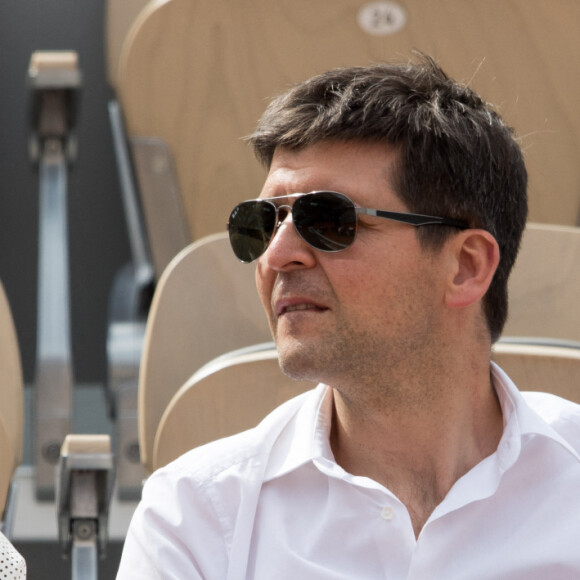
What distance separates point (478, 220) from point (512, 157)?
0.07m

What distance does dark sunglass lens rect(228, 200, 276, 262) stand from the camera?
0.88 metres

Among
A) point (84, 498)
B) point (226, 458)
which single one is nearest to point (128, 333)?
point (84, 498)

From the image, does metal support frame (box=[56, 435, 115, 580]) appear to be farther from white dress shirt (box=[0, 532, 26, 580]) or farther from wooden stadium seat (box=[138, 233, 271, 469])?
white dress shirt (box=[0, 532, 26, 580])

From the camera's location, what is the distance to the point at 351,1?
1587mm

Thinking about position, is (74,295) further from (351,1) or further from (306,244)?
(306,244)

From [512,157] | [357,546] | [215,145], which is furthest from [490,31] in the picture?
[357,546]

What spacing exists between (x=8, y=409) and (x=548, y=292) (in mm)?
566

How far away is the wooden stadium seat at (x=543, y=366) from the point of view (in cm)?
96

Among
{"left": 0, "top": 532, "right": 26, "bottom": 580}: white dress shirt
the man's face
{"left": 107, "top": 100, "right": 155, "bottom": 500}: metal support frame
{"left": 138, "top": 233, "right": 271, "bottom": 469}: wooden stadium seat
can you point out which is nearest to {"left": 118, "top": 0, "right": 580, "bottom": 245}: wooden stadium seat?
{"left": 107, "top": 100, "right": 155, "bottom": 500}: metal support frame

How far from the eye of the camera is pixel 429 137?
88 centimetres

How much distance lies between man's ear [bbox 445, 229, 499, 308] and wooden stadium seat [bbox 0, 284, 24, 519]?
1.45ft

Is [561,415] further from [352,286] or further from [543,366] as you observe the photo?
[352,286]

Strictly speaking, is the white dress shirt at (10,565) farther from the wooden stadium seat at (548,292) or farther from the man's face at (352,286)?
the wooden stadium seat at (548,292)

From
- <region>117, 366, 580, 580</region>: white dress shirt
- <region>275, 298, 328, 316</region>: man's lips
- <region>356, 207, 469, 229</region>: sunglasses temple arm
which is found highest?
<region>356, 207, 469, 229</region>: sunglasses temple arm
